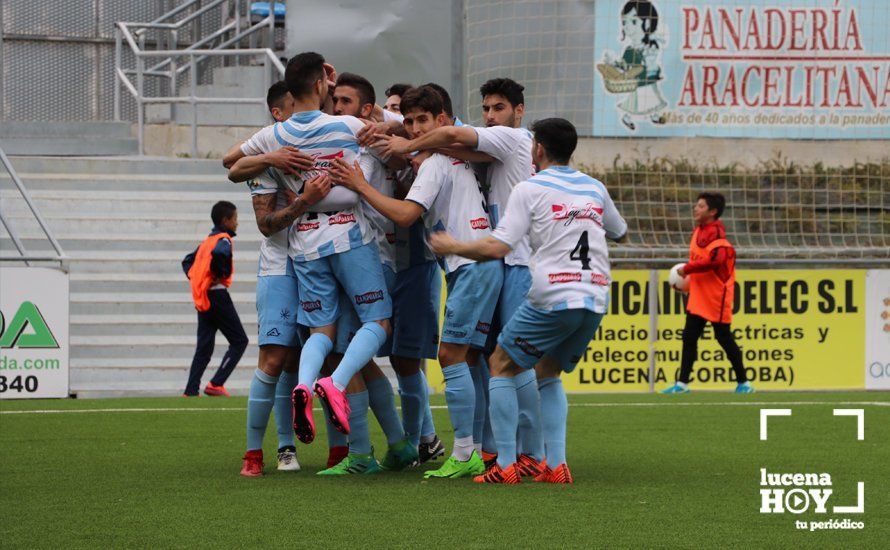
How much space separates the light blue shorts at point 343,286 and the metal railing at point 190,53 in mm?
12293

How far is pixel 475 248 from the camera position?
7.24m

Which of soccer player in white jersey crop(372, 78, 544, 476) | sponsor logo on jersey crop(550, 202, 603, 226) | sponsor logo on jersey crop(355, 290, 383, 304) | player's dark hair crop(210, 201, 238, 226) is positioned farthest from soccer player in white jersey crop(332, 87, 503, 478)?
player's dark hair crop(210, 201, 238, 226)

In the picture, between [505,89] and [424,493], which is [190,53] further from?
[424,493]

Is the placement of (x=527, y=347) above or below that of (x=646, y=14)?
below

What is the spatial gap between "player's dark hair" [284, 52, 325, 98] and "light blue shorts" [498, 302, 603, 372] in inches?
63.6

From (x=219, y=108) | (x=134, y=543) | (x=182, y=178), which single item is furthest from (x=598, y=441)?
(x=219, y=108)

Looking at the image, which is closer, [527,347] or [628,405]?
[527,347]

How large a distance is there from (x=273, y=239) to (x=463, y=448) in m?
1.47

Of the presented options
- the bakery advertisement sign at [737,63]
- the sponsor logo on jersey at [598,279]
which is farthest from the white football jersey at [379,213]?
the bakery advertisement sign at [737,63]

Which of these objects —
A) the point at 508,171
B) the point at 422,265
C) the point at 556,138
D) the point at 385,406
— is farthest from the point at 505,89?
the point at 385,406

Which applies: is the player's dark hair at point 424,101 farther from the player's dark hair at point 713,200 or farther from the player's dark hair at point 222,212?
the player's dark hair at point 713,200

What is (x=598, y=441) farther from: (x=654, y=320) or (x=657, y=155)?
(x=657, y=155)

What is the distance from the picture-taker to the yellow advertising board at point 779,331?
16.1m

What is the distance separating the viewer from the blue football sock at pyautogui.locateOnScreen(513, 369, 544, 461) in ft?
25.3
